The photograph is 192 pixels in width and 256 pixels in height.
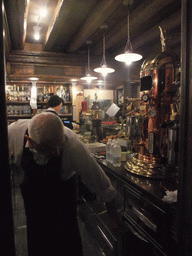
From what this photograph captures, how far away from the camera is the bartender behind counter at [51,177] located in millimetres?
1206

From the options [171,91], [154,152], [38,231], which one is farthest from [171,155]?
[38,231]

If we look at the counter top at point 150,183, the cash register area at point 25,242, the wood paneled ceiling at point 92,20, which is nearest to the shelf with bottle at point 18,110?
the wood paneled ceiling at point 92,20

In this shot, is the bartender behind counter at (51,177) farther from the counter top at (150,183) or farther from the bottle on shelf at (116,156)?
the bottle on shelf at (116,156)

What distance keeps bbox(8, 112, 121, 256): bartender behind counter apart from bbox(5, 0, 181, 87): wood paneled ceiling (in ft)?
7.67

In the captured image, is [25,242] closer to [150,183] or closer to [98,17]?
[150,183]

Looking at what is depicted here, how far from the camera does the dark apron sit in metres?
1.36

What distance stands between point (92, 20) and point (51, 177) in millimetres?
3008

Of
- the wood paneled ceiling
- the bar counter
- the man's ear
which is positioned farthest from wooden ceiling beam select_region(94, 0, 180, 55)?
the man's ear

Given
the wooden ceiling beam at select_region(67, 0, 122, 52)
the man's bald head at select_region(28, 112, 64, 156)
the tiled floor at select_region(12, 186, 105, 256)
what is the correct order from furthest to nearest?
the wooden ceiling beam at select_region(67, 0, 122, 52)
the tiled floor at select_region(12, 186, 105, 256)
the man's bald head at select_region(28, 112, 64, 156)

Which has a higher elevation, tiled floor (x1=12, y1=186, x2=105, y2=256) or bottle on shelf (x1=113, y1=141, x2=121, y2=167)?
bottle on shelf (x1=113, y1=141, x2=121, y2=167)

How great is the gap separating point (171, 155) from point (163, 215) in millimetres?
415

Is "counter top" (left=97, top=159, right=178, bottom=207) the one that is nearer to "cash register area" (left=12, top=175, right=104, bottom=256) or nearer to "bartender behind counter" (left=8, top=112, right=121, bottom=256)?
"bartender behind counter" (left=8, top=112, right=121, bottom=256)

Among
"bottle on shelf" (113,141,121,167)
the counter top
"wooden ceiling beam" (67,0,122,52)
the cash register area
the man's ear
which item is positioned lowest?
the cash register area

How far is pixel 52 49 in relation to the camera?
17.3 feet
